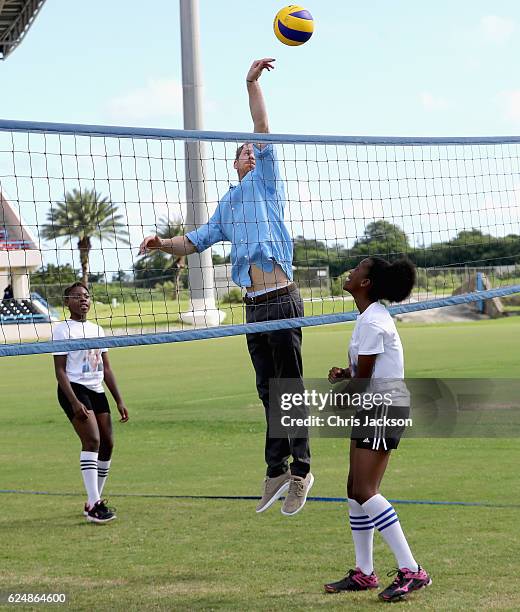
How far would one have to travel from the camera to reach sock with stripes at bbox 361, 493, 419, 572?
5.68 metres

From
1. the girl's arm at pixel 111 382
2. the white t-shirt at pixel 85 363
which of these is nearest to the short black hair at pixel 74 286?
the white t-shirt at pixel 85 363

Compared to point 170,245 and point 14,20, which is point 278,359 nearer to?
point 170,245

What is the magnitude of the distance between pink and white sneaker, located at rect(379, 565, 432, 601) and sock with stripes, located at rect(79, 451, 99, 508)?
345 cm

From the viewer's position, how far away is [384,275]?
19.4ft

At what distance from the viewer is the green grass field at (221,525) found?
6.09 m

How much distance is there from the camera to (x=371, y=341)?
5.63m

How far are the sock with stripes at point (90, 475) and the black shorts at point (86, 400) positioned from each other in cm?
35

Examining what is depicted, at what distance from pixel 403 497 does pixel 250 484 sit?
1.64 m

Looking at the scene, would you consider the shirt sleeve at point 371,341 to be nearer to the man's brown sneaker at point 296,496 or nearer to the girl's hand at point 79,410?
the man's brown sneaker at point 296,496

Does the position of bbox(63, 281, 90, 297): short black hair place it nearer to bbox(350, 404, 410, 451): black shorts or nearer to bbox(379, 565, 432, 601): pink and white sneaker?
bbox(350, 404, 410, 451): black shorts

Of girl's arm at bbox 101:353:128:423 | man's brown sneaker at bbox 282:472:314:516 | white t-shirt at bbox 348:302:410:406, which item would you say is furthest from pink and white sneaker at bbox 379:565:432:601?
girl's arm at bbox 101:353:128:423

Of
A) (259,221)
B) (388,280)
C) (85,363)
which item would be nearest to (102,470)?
(85,363)

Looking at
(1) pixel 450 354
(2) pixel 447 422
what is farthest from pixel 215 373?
(2) pixel 447 422

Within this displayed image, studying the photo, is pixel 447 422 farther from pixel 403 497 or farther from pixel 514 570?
pixel 514 570
